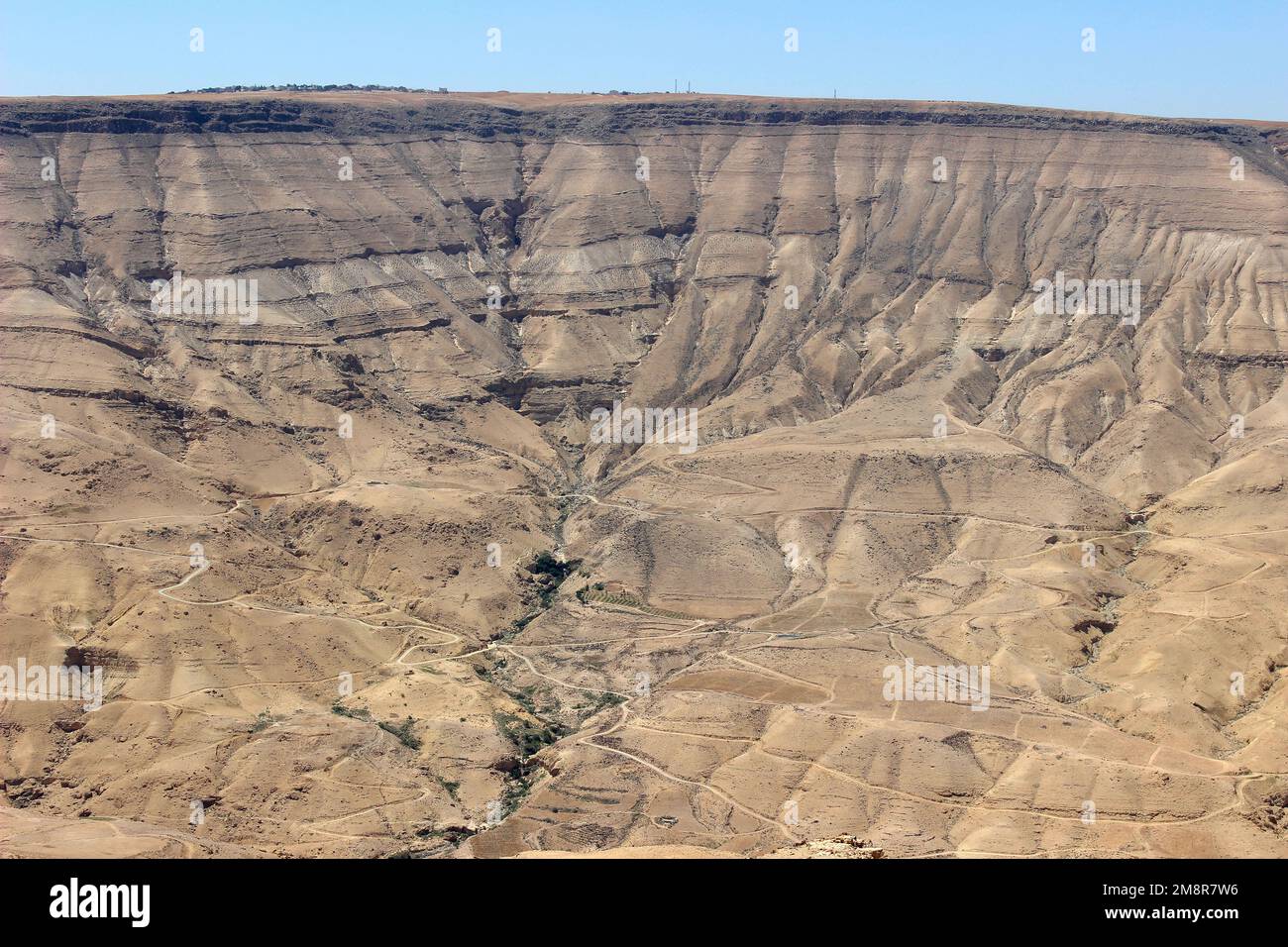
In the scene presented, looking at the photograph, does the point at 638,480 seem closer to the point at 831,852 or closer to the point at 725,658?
the point at 725,658

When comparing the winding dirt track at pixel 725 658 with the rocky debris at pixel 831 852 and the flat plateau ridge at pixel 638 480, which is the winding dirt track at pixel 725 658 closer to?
the flat plateau ridge at pixel 638 480

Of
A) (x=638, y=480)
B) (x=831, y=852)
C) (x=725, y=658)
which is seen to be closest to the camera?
(x=831, y=852)

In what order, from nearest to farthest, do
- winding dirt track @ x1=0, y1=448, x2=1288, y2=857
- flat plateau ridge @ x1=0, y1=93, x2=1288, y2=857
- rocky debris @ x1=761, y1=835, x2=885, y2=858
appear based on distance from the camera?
rocky debris @ x1=761, y1=835, x2=885, y2=858
winding dirt track @ x1=0, y1=448, x2=1288, y2=857
flat plateau ridge @ x1=0, y1=93, x2=1288, y2=857

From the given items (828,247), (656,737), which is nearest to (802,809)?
(656,737)

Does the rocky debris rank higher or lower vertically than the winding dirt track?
higher

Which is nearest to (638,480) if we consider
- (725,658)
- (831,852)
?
(725,658)

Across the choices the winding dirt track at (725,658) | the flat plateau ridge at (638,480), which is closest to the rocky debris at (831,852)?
the flat plateau ridge at (638,480)

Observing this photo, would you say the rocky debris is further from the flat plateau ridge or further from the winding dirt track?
the winding dirt track

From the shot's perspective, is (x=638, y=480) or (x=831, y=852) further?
(x=638, y=480)

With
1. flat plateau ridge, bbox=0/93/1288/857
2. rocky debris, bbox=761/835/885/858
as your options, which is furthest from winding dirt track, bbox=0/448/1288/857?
rocky debris, bbox=761/835/885/858
